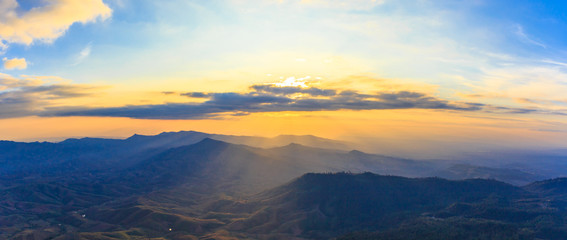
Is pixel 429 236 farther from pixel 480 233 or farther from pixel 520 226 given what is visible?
pixel 520 226

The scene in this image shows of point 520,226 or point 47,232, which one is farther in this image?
point 47,232

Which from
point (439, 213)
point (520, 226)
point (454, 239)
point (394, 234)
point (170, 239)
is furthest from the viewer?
point (439, 213)

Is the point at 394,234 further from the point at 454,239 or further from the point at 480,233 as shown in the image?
the point at 480,233

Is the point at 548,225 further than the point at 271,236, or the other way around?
the point at 271,236

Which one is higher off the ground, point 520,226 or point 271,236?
point 520,226

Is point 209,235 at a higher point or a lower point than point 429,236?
lower

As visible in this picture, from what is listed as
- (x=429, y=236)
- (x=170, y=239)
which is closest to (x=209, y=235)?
(x=170, y=239)

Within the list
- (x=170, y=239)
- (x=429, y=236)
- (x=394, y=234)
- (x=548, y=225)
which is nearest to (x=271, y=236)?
(x=170, y=239)

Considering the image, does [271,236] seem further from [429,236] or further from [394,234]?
[429,236]

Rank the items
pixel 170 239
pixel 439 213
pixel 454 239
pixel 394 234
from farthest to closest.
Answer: pixel 439 213 < pixel 170 239 < pixel 394 234 < pixel 454 239
